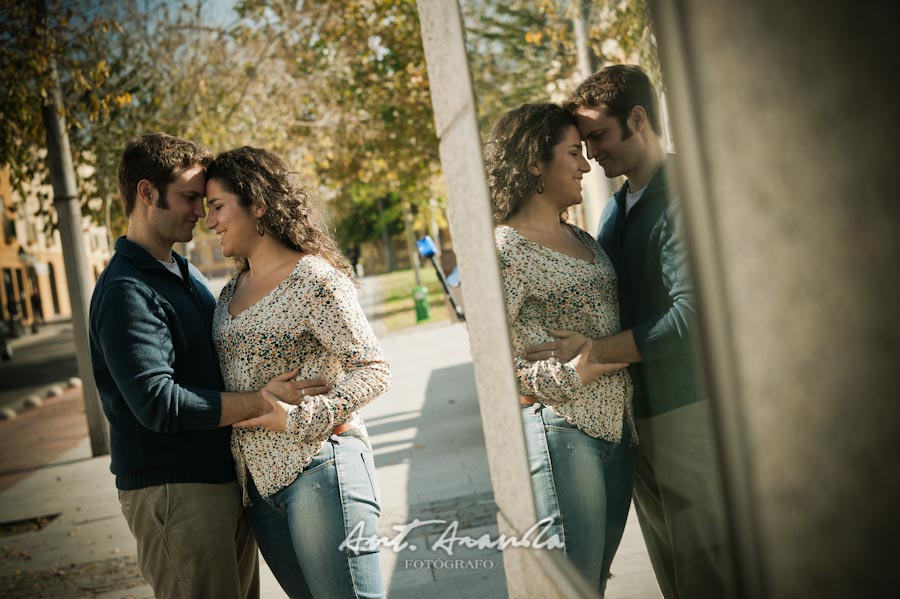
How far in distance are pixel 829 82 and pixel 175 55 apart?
13380 millimetres

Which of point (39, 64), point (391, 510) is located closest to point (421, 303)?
point (39, 64)

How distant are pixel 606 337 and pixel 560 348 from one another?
0.17 meters

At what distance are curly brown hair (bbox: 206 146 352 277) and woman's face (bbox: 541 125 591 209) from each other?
1.02 metres

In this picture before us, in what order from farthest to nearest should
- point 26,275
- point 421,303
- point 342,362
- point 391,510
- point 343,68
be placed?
point 26,275 < point 421,303 < point 343,68 < point 391,510 < point 342,362

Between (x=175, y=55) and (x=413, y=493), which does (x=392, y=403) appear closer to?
(x=413, y=493)

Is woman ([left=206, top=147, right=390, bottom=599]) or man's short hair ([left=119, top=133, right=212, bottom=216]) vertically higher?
man's short hair ([left=119, top=133, right=212, bottom=216])

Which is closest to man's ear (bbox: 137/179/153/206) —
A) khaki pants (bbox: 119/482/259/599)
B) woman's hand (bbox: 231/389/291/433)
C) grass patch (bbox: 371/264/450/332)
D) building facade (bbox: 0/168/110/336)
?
woman's hand (bbox: 231/389/291/433)

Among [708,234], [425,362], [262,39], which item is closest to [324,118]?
[262,39]

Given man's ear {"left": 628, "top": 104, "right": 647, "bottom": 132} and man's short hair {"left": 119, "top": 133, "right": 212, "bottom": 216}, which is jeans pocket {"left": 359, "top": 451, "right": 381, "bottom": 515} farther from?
man's ear {"left": 628, "top": 104, "right": 647, "bottom": 132}

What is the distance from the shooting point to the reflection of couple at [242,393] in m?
2.50

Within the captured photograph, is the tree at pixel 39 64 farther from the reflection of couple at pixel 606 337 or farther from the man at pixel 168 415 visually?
the reflection of couple at pixel 606 337

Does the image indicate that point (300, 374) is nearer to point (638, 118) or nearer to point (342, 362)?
point (342, 362)

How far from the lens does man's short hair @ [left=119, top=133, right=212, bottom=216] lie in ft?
9.27

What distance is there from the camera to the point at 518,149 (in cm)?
199
